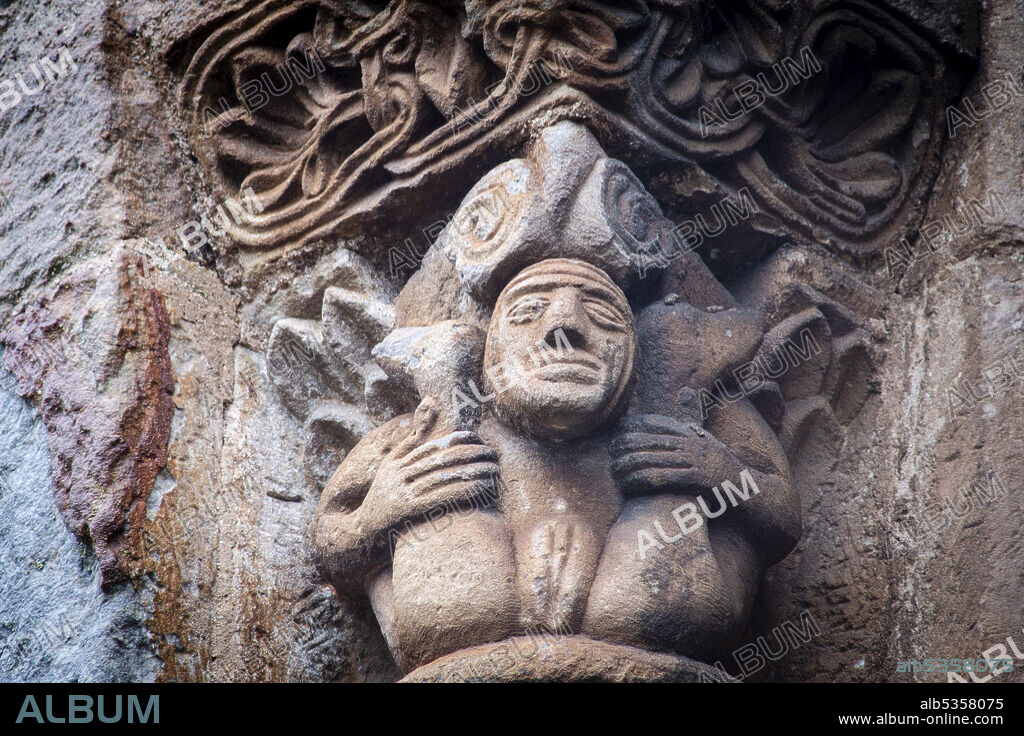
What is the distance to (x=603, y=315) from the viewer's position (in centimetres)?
225

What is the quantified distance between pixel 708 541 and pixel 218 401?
1.30m

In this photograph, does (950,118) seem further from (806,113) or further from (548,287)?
(548,287)

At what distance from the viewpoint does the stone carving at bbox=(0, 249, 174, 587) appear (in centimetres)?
240

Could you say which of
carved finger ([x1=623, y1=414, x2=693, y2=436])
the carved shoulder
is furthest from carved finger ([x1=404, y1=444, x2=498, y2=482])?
carved finger ([x1=623, y1=414, x2=693, y2=436])

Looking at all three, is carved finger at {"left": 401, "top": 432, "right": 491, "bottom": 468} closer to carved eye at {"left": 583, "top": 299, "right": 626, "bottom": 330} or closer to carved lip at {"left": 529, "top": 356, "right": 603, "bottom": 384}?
carved lip at {"left": 529, "top": 356, "right": 603, "bottom": 384}

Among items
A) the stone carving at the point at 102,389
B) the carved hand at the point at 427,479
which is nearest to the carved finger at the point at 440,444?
the carved hand at the point at 427,479

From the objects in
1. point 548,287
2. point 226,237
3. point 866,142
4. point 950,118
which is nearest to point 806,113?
point 866,142

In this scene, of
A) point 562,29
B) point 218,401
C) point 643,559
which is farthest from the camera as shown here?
point 218,401

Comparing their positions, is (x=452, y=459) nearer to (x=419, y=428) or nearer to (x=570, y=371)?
(x=419, y=428)

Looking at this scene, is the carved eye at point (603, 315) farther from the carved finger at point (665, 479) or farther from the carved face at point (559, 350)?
the carved finger at point (665, 479)

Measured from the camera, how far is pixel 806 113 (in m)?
2.77

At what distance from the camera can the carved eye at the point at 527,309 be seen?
224cm

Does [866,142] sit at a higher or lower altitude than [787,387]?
higher

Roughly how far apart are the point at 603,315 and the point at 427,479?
1.65 feet
